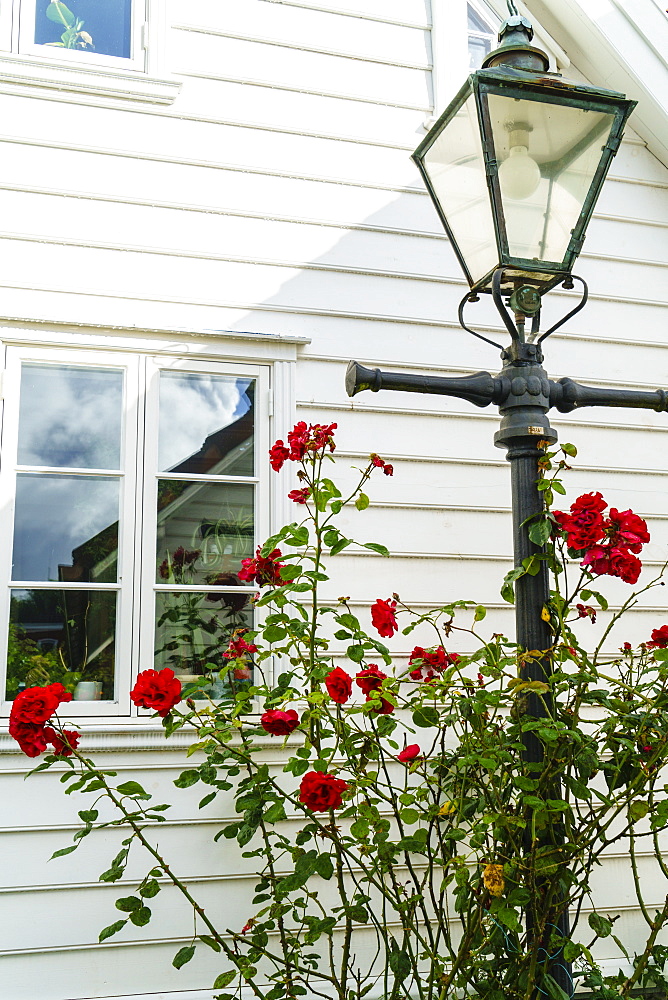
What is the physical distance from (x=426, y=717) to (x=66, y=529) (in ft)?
4.37

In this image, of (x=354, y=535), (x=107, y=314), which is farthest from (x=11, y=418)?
(x=354, y=535)

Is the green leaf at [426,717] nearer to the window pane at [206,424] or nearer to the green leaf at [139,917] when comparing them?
the green leaf at [139,917]

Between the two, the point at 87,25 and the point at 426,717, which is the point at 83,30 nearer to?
the point at 87,25

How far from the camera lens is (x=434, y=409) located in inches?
129

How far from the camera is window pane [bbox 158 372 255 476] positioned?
306 centimetres

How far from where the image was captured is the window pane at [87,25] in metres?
3.14

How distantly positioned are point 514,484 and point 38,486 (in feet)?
5.16

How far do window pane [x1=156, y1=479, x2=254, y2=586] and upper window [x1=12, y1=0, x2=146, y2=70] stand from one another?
59.0 inches

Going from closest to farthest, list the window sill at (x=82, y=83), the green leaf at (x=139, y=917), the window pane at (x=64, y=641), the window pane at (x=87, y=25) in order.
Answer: the green leaf at (x=139, y=917) → the window pane at (x=64, y=641) → the window sill at (x=82, y=83) → the window pane at (x=87, y=25)

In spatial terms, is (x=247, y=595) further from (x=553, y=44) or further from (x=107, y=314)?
(x=553, y=44)

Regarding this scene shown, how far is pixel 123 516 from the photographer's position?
9.61ft

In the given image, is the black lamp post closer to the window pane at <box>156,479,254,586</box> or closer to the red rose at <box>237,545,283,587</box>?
the red rose at <box>237,545,283,587</box>

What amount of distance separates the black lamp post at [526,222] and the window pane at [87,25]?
1656 millimetres

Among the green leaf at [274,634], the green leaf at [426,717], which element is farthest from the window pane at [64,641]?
the green leaf at [426,717]
